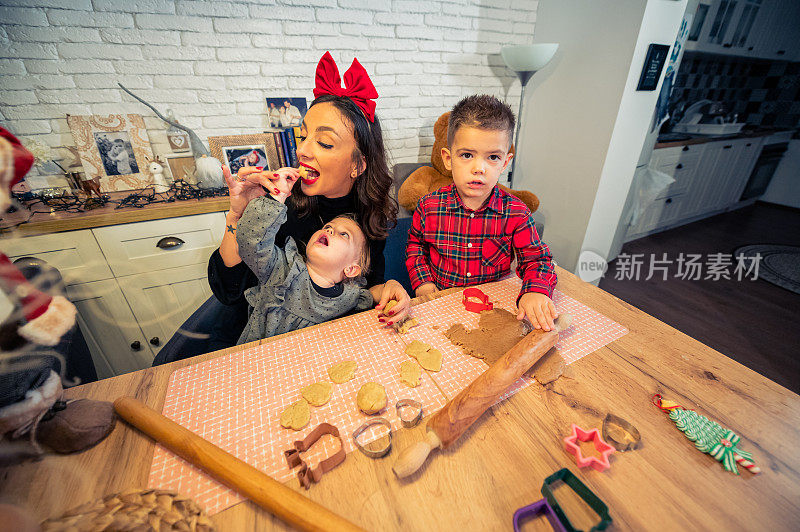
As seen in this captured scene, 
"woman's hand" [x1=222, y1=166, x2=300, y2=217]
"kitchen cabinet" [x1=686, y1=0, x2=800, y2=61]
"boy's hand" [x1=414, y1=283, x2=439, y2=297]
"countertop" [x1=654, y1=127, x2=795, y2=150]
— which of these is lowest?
"boy's hand" [x1=414, y1=283, x2=439, y2=297]

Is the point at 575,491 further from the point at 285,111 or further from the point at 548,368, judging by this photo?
the point at 285,111

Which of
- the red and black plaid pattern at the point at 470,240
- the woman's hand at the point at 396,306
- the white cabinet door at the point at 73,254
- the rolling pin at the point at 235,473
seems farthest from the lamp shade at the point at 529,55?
the white cabinet door at the point at 73,254

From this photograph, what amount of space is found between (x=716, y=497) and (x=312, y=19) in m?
2.59

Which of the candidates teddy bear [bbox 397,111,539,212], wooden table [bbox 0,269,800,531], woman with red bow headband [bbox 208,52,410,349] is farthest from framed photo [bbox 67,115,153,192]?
wooden table [bbox 0,269,800,531]

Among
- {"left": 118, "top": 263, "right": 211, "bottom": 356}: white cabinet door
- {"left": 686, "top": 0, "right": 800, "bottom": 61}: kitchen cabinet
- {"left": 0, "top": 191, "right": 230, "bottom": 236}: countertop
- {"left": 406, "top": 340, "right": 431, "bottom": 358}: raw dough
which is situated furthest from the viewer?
{"left": 686, "top": 0, "right": 800, "bottom": 61}: kitchen cabinet

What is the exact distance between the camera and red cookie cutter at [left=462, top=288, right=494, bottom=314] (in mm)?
995

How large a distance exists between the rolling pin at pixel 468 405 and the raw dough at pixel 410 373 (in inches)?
3.8

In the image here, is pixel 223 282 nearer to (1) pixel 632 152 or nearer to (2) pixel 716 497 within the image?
(2) pixel 716 497

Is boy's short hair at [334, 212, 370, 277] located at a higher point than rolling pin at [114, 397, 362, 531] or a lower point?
higher

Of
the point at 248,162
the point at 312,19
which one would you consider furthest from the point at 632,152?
the point at 248,162

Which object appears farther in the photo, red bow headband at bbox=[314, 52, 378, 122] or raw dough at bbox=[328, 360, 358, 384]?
red bow headband at bbox=[314, 52, 378, 122]

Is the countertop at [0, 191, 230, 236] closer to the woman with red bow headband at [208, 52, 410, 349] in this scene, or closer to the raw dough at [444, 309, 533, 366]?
the woman with red bow headband at [208, 52, 410, 349]

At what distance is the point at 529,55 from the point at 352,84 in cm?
163

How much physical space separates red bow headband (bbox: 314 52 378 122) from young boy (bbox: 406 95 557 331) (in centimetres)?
34
